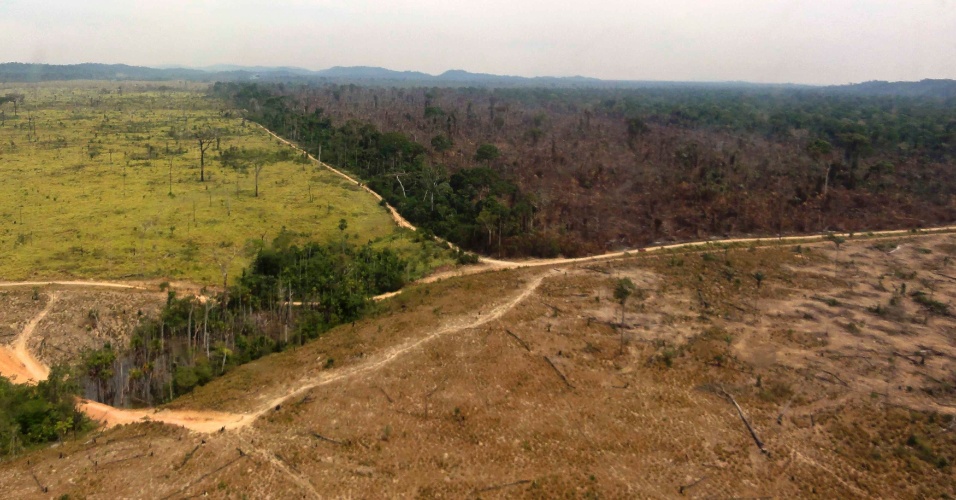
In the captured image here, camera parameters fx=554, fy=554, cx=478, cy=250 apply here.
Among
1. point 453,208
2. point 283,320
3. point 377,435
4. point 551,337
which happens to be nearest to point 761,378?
point 551,337

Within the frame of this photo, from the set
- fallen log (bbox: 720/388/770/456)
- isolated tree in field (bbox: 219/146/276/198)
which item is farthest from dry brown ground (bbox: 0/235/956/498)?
isolated tree in field (bbox: 219/146/276/198)

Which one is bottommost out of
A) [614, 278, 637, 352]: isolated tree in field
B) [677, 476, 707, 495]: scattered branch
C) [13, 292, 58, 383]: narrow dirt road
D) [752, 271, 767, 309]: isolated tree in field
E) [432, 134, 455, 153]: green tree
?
[677, 476, 707, 495]: scattered branch

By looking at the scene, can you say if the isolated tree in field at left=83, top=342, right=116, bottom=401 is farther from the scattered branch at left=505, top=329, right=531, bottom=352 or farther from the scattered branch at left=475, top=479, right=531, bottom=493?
the scattered branch at left=505, top=329, right=531, bottom=352

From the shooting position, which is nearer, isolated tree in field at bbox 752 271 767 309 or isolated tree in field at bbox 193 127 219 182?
isolated tree in field at bbox 752 271 767 309

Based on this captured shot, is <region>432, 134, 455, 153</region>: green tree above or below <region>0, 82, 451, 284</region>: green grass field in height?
above

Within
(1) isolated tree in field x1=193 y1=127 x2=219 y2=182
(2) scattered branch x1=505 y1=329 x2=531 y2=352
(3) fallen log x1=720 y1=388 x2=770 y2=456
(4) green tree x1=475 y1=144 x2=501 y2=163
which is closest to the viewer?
(3) fallen log x1=720 y1=388 x2=770 y2=456

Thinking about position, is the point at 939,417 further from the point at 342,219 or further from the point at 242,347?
the point at 342,219

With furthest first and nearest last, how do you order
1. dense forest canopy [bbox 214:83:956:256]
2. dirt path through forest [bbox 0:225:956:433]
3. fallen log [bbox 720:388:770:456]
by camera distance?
1. dense forest canopy [bbox 214:83:956:256]
2. dirt path through forest [bbox 0:225:956:433]
3. fallen log [bbox 720:388:770:456]
